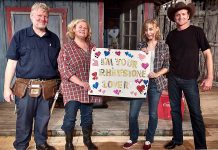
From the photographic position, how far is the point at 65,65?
2.93 meters

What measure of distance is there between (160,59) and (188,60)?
1.13 ft

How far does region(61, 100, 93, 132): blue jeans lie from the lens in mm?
3068

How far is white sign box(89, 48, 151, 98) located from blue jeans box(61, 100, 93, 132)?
233mm

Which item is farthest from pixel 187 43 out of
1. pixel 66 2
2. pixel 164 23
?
pixel 164 23

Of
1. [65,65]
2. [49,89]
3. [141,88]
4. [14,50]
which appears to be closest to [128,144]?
[141,88]

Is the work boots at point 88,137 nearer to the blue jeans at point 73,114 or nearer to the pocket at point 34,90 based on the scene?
the blue jeans at point 73,114

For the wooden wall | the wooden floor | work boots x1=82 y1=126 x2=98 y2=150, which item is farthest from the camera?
the wooden wall

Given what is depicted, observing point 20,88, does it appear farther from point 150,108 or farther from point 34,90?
point 150,108

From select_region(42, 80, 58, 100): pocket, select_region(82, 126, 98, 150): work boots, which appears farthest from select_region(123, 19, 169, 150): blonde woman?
select_region(42, 80, 58, 100): pocket

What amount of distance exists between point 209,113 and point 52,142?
127 inches

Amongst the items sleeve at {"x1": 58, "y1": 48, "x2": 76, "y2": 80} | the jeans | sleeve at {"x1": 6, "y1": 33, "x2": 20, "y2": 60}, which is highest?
sleeve at {"x1": 6, "y1": 33, "x2": 20, "y2": 60}

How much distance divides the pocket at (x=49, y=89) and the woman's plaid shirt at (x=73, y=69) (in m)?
Result: 0.11

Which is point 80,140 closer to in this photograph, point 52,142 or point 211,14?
point 52,142

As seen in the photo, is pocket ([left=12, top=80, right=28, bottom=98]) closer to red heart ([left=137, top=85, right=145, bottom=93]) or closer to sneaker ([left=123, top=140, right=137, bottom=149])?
red heart ([left=137, top=85, right=145, bottom=93])
